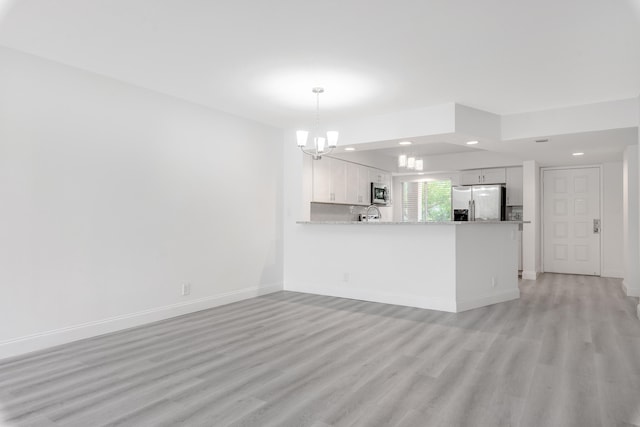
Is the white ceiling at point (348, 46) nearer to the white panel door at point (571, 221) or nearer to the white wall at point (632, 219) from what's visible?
the white wall at point (632, 219)

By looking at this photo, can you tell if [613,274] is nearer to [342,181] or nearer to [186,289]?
[342,181]

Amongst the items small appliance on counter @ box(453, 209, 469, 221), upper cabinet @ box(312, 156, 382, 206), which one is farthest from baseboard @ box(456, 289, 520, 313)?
upper cabinet @ box(312, 156, 382, 206)

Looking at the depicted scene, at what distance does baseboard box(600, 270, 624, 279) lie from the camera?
7.24 m

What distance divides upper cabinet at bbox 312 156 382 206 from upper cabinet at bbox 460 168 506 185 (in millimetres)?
1840

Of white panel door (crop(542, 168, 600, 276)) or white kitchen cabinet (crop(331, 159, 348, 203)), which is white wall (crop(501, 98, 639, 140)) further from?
white panel door (crop(542, 168, 600, 276))

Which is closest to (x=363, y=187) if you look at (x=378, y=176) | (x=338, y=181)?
(x=378, y=176)

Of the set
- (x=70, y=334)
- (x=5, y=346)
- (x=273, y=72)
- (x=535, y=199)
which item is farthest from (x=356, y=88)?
(x=535, y=199)

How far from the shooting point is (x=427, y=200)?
8.86 metres

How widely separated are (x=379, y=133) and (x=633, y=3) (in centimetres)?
296

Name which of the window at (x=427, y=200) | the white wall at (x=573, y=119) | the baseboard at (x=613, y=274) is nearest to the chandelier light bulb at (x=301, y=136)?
the white wall at (x=573, y=119)

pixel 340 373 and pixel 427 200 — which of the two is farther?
pixel 427 200

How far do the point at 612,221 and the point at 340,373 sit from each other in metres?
6.97

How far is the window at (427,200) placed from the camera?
28.4 ft

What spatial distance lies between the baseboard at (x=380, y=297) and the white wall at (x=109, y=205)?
31.4 inches
